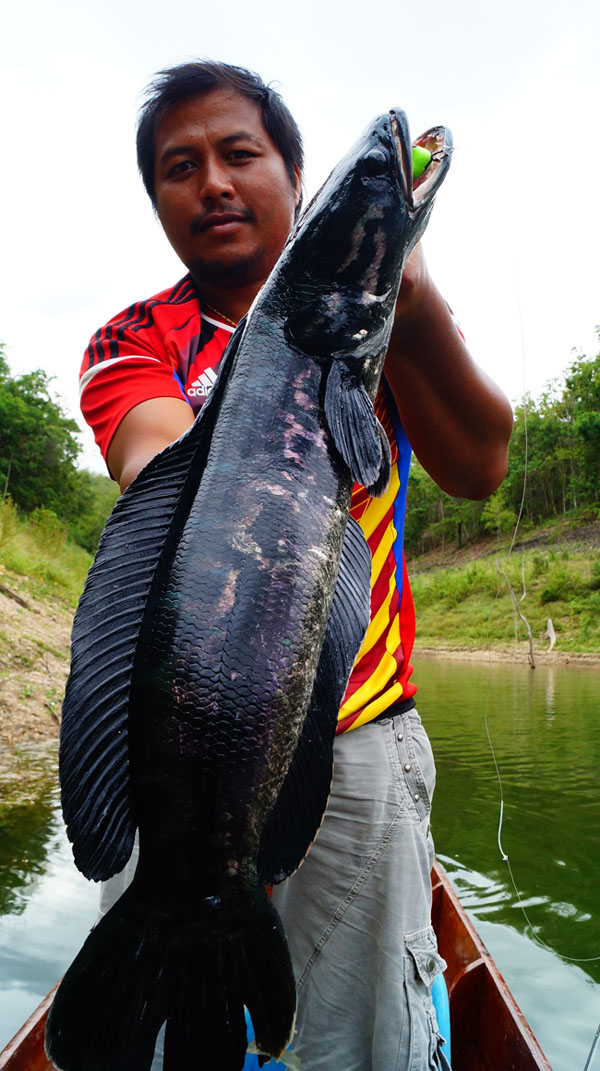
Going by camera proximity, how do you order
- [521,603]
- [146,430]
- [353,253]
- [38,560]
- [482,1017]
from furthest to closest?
[521,603] < [38,560] < [482,1017] < [146,430] < [353,253]

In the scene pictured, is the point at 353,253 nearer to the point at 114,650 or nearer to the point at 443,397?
the point at 443,397

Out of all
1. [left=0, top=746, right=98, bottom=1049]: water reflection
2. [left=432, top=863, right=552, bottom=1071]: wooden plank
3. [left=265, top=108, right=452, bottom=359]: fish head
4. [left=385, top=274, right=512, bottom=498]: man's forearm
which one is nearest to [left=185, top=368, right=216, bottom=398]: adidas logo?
[left=385, top=274, right=512, bottom=498]: man's forearm

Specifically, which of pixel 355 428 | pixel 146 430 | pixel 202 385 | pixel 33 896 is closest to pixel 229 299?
pixel 202 385

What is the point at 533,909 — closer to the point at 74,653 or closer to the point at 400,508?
the point at 400,508

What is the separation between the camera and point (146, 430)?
1.74 m

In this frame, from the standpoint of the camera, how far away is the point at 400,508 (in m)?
2.32

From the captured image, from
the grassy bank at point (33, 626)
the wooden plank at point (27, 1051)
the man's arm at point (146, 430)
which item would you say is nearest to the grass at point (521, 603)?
the grassy bank at point (33, 626)

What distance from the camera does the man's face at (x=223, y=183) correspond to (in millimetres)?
2100

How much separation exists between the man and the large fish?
1.25 ft

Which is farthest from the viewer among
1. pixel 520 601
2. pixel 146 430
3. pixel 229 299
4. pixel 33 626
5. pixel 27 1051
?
pixel 520 601

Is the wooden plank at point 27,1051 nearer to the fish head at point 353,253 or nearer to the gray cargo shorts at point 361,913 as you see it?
the gray cargo shorts at point 361,913

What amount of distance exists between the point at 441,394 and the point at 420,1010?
A: 161cm

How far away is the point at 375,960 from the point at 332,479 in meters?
1.37

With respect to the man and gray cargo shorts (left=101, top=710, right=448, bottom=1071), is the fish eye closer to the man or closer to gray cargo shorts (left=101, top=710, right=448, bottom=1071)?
the man
